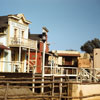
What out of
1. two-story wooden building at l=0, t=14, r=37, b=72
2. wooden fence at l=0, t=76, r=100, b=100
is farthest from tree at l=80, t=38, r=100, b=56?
wooden fence at l=0, t=76, r=100, b=100

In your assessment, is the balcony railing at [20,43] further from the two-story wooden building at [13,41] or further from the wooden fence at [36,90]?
the wooden fence at [36,90]

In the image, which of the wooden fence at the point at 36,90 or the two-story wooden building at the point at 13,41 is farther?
the two-story wooden building at the point at 13,41

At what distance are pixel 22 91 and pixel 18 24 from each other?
40.0 feet

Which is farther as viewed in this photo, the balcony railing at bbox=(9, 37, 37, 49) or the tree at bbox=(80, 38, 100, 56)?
the tree at bbox=(80, 38, 100, 56)

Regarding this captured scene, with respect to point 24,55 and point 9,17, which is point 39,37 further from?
point 9,17

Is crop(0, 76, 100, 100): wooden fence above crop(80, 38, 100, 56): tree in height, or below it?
below

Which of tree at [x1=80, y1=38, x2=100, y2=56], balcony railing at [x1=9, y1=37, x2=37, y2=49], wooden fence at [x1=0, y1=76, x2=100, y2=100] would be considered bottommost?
wooden fence at [x1=0, y1=76, x2=100, y2=100]

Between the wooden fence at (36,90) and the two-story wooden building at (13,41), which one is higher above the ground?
the two-story wooden building at (13,41)

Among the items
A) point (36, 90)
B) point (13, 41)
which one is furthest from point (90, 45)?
point (36, 90)

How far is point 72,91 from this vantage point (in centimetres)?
1745

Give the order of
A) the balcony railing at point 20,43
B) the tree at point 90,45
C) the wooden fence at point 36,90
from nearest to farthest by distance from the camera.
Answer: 1. the wooden fence at point 36,90
2. the balcony railing at point 20,43
3. the tree at point 90,45

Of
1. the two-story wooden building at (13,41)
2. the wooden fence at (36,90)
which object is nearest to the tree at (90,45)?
the two-story wooden building at (13,41)

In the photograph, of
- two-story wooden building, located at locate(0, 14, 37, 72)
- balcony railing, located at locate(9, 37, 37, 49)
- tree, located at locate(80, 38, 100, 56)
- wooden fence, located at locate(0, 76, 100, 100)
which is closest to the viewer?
wooden fence, located at locate(0, 76, 100, 100)

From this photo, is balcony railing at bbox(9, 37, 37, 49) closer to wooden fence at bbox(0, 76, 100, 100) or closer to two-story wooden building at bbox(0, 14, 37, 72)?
two-story wooden building at bbox(0, 14, 37, 72)
